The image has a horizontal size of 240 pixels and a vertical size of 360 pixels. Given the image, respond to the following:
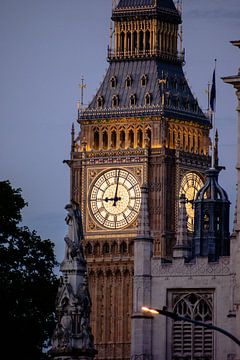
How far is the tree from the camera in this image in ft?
493

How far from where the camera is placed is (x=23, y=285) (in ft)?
500

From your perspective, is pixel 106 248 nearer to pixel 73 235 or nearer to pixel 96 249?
pixel 96 249

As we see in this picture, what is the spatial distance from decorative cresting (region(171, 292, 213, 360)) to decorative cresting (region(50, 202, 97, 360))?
16726 millimetres

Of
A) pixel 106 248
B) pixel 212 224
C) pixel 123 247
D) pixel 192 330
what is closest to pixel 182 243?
pixel 212 224

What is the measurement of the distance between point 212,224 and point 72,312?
71.2ft

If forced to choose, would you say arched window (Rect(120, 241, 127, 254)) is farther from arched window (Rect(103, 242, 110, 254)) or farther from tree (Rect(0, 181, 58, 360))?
tree (Rect(0, 181, 58, 360))

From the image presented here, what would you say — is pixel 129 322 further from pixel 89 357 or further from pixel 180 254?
pixel 89 357

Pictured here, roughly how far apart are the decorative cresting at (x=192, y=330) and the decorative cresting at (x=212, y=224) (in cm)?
286

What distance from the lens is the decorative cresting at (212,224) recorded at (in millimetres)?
159625

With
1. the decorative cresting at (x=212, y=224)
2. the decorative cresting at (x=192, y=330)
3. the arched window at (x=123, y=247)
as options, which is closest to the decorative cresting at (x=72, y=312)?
the decorative cresting at (x=192, y=330)

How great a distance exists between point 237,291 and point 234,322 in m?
11.8

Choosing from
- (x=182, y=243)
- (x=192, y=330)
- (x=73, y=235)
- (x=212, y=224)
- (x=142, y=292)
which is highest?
(x=212, y=224)

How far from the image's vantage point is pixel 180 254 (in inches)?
6289

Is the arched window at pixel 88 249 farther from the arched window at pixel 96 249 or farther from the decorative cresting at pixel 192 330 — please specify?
the decorative cresting at pixel 192 330
